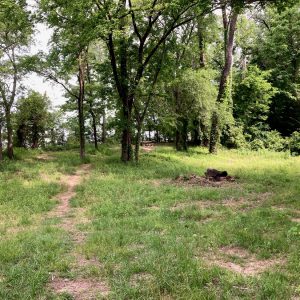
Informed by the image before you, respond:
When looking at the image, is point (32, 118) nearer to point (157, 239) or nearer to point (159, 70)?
point (159, 70)

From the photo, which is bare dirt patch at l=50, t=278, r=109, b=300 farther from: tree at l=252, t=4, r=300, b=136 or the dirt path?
tree at l=252, t=4, r=300, b=136

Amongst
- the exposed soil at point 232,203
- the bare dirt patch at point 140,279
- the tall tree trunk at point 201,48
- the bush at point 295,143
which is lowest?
the bare dirt patch at point 140,279

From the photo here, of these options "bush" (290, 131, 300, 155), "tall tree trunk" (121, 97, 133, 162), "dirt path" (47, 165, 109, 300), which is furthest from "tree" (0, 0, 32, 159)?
"bush" (290, 131, 300, 155)

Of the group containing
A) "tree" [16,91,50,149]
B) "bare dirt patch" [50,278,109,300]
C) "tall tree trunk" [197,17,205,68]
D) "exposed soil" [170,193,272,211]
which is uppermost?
"tall tree trunk" [197,17,205,68]

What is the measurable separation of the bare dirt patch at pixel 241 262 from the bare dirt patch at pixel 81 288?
177 centimetres

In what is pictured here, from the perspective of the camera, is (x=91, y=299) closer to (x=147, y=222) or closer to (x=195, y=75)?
(x=147, y=222)

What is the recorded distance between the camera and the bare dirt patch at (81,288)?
492 centimetres

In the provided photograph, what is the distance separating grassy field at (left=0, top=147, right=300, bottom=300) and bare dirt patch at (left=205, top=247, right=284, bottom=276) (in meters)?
0.01

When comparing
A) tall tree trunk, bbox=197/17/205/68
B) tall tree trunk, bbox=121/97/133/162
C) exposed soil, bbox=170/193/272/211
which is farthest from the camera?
tall tree trunk, bbox=197/17/205/68

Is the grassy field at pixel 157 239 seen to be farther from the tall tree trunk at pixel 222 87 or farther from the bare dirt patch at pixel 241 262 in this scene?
the tall tree trunk at pixel 222 87

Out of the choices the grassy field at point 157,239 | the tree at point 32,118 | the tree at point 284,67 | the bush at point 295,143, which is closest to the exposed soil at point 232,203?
the grassy field at point 157,239

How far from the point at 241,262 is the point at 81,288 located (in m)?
2.50

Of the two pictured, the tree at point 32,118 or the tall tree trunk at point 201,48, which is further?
the tree at point 32,118

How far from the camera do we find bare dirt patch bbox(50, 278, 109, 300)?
16.1 ft
